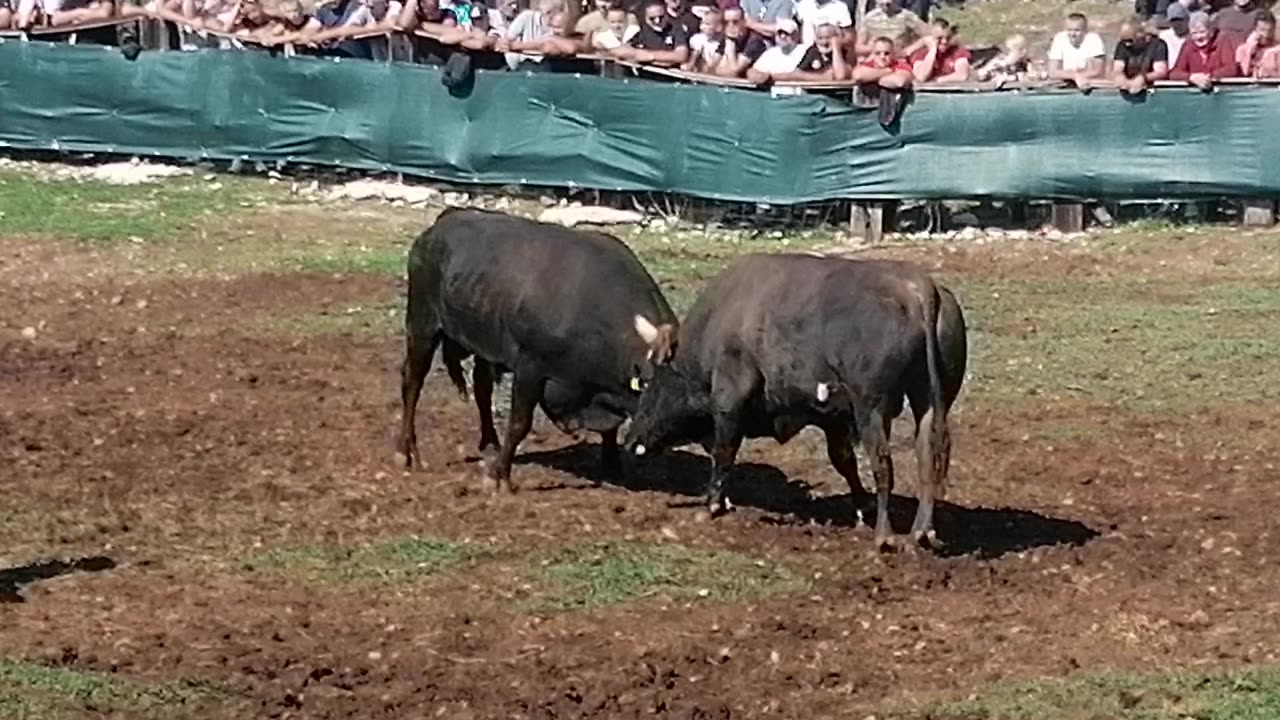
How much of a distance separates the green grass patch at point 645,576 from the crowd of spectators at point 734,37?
1272 centimetres

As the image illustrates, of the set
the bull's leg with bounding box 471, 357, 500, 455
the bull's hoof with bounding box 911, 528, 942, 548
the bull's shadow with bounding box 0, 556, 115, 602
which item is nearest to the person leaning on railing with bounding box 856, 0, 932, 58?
the bull's leg with bounding box 471, 357, 500, 455

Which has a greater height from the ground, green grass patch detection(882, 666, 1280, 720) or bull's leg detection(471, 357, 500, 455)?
green grass patch detection(882, 666, 1280, 720)

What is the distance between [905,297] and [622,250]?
2.42 m

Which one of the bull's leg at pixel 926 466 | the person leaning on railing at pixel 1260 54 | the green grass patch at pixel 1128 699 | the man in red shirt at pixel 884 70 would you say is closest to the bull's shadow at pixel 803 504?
the bull's leg at pixel 926 466

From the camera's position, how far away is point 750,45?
87.8ft

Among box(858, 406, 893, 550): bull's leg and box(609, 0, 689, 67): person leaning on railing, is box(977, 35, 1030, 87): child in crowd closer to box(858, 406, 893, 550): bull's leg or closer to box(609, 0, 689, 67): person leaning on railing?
box(609, 0, 689, 67): person leaning on railing

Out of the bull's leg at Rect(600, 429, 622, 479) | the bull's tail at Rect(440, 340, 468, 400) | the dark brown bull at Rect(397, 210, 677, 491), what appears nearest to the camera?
the dark brown bull at Rect(397, 210, 677, 491)

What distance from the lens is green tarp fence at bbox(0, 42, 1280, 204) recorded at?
25.1m

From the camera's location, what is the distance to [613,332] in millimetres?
14984

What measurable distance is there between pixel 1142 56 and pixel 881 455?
12552 mm

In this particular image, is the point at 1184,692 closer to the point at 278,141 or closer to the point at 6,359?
the point at 6,359

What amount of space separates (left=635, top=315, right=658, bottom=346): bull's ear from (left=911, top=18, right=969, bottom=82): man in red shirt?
11.4m

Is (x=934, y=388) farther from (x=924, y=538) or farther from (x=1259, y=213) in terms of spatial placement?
(x=1259, y=213)

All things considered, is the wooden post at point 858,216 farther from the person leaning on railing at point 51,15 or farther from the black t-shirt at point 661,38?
the person leaning on railing at point 51,15
